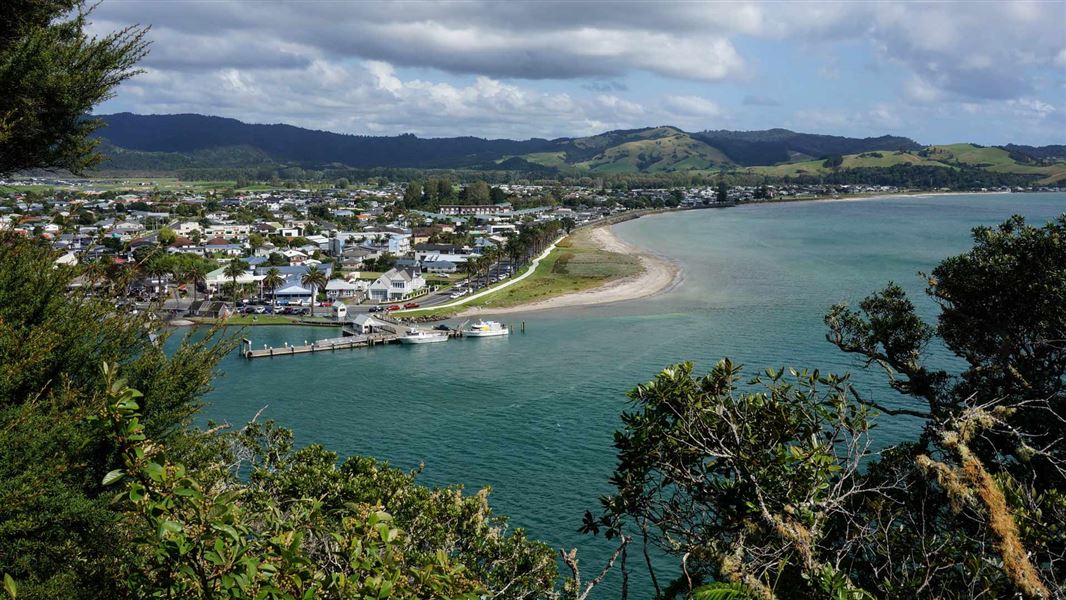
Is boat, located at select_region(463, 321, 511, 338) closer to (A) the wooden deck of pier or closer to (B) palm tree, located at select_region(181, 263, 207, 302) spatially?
(A) the wooden deck of pier

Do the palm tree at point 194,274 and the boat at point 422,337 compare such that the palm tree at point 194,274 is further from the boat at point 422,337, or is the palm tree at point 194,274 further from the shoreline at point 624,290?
the shoreline at point 624,290

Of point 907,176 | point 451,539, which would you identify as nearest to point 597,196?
point 907,176

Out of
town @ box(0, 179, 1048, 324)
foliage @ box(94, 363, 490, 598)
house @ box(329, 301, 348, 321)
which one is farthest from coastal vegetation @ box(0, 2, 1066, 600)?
house @ box(329, 301, 348, 321)

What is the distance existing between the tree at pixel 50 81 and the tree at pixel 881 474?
5901 mm

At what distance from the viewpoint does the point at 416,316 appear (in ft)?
145

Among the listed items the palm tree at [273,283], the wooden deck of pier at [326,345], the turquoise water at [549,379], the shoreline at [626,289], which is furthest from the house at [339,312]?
the shoreline at [626,289]

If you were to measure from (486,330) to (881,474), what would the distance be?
104ft

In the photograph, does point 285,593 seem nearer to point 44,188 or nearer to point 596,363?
point 596,363

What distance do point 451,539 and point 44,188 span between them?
148243 millimetres

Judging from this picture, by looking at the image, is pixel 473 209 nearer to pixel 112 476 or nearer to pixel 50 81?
pixel 50 81

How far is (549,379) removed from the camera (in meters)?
29.2

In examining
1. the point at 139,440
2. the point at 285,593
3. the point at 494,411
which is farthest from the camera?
the point at 494,411

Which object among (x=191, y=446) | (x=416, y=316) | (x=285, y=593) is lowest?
(x=416, y=316)

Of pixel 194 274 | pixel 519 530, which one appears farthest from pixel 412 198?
pixel 519 530
